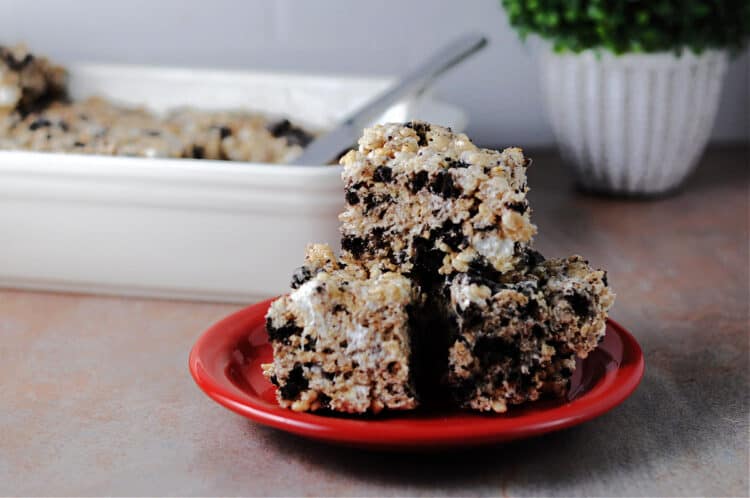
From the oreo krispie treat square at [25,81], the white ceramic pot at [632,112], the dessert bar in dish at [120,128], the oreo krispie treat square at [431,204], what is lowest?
the white ceramic pot at [632,112]

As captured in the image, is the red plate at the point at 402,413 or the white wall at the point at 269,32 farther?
the white wall at the point at 269,32

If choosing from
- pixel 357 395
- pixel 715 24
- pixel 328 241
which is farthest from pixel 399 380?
pixel 715 24

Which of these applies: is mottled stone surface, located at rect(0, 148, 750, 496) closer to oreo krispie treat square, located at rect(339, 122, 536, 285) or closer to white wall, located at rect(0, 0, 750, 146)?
oreo krispie treat square, located at rect(339, 122, 536, 285)

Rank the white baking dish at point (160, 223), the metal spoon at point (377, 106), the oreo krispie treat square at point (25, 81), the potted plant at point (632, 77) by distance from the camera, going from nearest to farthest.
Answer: the white baking dish at point (160, 223)
the metal spoon at point (377, 106)
the oreo krispie treat square at point (25, 81)
the potted plant at point (632, 77)

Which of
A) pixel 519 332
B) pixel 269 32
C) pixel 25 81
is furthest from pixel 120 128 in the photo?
pixel 519 332

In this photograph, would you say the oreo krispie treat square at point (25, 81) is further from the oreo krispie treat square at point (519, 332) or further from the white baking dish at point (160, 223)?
the oreo krispie treat square at point (519, 332)

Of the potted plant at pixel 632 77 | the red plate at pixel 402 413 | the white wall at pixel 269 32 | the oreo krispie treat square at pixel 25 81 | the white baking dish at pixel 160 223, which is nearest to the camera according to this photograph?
the red plate at pixel 402 413

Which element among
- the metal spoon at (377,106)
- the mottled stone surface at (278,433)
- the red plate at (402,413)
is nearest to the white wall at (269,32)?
the metal spoon at (377,106)

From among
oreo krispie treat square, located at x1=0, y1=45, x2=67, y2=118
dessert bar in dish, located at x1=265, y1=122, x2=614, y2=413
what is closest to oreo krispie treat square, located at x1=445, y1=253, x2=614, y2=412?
dessert bar in dish, located at x1=265, y1=122, x2=614, y2=413
